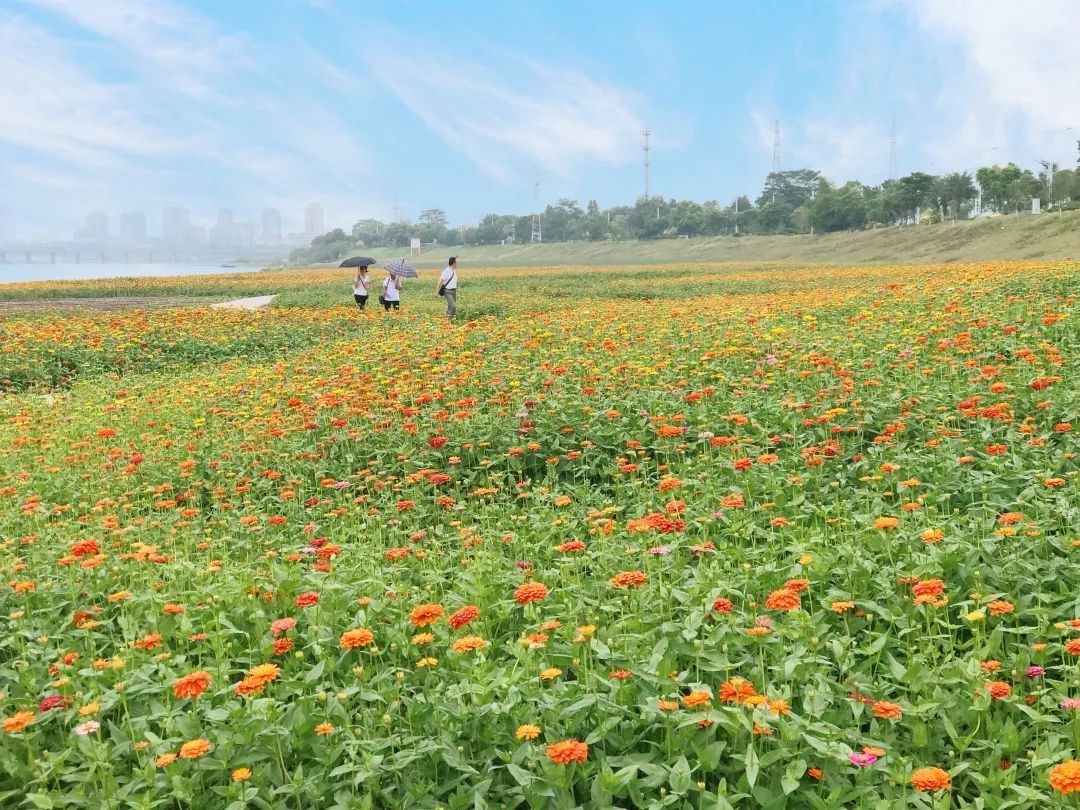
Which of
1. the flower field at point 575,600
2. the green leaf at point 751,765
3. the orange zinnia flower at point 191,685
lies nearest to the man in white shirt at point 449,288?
the flower field at point 575,600

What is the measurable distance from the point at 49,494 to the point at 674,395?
468 centimetres

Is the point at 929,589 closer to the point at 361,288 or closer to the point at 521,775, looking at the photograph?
the point at 521,775

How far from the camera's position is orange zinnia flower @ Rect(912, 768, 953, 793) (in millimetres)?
2248

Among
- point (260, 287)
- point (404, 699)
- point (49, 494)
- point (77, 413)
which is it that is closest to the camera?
point (404, 699)

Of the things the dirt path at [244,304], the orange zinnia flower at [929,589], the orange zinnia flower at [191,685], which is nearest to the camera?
the orange zinnia flower at [191,685]

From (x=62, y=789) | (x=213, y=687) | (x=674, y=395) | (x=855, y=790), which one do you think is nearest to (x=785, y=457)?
(x=674, y=395)

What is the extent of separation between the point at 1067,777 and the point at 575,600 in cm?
191

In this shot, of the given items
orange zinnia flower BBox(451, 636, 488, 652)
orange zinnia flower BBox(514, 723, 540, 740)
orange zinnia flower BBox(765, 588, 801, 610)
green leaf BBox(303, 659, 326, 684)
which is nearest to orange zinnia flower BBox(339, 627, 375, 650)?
green leaf BBox(303, 659, 326, 684)

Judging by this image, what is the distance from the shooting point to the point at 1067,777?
211 centimetres

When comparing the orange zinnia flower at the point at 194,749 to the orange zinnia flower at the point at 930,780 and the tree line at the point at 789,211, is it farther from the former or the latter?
the tree line at the point at 789,211

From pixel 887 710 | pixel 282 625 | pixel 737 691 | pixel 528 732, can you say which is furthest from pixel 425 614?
pixel 887 710

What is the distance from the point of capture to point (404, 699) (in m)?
2.83

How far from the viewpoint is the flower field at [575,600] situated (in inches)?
102

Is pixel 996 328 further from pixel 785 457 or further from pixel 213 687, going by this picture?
pixel 213 687
